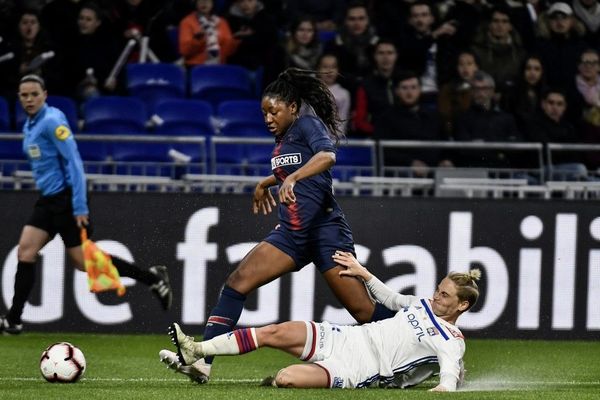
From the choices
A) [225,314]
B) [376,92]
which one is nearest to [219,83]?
[376,92]

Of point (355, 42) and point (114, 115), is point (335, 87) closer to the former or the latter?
point (355, 42)

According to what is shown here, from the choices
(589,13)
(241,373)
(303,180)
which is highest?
(589,13)

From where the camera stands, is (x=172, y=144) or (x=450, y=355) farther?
(x=172, y=144)

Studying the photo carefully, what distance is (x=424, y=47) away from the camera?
55.0ft

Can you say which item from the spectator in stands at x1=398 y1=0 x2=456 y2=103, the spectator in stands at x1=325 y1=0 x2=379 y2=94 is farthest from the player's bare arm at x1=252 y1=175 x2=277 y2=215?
the spectator in stands at x1=398 y1=0 x2=456 y2=103

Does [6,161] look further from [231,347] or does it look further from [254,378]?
[231,347]

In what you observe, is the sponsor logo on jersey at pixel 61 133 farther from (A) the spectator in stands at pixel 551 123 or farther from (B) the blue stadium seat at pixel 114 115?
(A) the spectator in stands at pixel 551 123

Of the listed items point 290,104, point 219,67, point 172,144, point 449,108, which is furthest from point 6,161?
point 290,104

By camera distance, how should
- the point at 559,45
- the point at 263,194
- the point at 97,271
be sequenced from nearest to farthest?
the point at 263,194 < the point at 97,271 < the point at 559,45

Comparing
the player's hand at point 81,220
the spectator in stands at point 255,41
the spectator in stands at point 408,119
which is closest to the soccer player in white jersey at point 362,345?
the player's hand at point 81,220

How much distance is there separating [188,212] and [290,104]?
4305mm

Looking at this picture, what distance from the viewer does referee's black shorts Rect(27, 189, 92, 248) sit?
39.3ft

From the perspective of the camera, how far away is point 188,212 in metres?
13.1

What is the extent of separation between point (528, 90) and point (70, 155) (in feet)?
21.6
